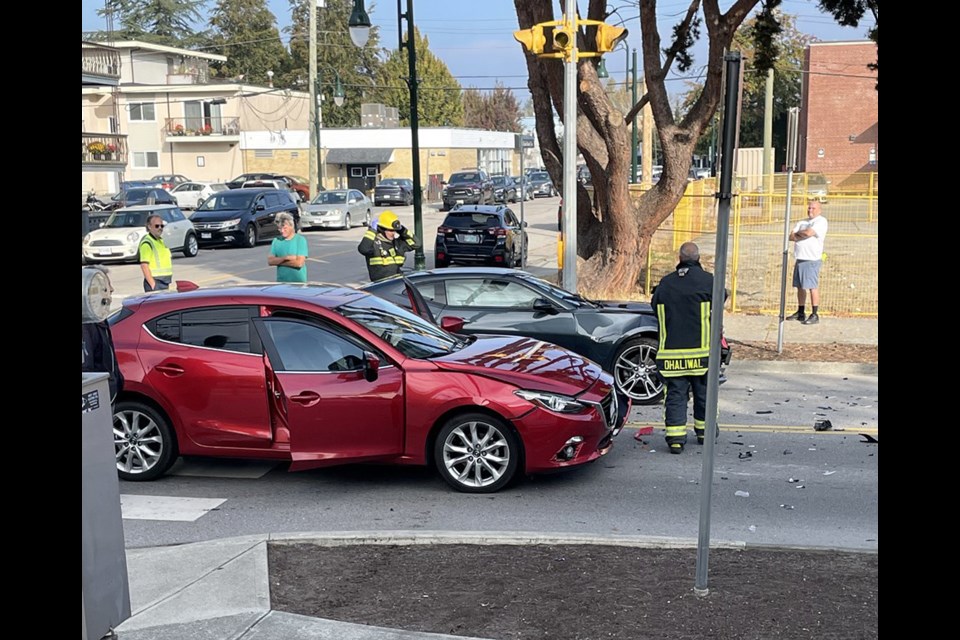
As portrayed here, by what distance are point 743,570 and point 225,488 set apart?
14.0 ft

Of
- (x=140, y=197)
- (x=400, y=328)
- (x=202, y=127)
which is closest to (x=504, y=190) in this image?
(x=140, y=197)

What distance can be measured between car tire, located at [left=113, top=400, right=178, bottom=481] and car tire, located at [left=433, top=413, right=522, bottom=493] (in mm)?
2181

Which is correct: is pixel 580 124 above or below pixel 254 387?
above

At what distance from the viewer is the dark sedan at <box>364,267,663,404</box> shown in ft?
35.4

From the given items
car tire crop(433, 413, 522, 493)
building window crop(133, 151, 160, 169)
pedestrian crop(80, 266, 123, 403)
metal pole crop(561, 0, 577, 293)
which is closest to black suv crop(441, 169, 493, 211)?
building window crop(133, 151, 160, 169)

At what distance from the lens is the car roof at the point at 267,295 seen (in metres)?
8.11

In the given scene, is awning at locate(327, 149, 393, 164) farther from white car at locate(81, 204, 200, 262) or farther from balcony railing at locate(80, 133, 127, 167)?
white car at locate(81, 204, 200, 262)

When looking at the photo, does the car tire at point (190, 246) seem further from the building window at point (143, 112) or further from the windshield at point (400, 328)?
the building window at point (143, 112)

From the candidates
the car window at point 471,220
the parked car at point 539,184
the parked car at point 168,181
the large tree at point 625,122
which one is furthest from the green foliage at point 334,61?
the large tree at point 625,122

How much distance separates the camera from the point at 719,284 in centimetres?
512

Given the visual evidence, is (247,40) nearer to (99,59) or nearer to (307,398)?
(99,59)
